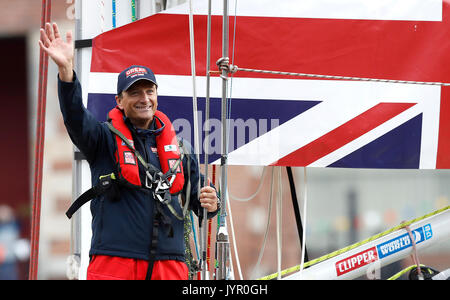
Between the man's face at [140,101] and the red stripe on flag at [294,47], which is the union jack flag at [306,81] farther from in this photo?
the man's face at [140,101]

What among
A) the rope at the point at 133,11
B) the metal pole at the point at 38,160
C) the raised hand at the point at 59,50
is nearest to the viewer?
the raised hand at the point at 59,50

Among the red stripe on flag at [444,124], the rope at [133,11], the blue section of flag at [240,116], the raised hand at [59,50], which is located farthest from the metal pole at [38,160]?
the red stripe on flag at [444,124]

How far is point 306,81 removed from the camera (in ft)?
10.9

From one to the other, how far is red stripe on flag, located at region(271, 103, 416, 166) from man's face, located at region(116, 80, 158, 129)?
1.01 meters

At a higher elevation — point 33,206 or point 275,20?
point 275,20

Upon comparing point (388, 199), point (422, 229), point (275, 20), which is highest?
point (388, 199)

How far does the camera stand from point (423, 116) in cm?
334

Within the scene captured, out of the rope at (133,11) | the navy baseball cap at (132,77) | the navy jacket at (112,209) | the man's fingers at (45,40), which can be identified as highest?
the rope at (133,11)

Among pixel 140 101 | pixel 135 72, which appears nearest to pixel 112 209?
pixel 140 101

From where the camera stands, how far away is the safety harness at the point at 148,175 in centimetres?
237

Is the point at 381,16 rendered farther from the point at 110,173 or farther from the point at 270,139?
the point at 110,173
